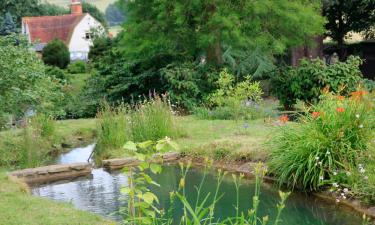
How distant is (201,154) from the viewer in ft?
32.3

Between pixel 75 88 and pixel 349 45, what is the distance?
11.9 metres

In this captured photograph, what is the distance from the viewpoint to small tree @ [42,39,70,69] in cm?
3725

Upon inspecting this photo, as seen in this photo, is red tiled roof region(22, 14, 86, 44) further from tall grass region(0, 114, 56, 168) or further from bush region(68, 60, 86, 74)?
tall grass region(0, 114, 56, 168)

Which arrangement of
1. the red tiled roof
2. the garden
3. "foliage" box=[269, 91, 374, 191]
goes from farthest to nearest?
the red tiled roof, "foliage" box=[269, 91, 374, 191], the garden

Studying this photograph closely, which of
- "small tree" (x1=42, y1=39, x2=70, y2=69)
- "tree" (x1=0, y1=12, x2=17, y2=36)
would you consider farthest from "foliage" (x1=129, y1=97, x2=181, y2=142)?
"small tree" (x1=42, y1=39, x2=70, y2=69)

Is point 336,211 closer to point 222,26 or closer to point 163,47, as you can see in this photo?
point 222,26

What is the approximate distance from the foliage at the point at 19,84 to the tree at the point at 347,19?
1494cm

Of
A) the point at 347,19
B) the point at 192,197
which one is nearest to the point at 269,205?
the point at 192,197

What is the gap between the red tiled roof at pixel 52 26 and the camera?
1999 inches

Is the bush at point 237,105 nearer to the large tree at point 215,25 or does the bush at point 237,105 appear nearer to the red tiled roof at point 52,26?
the large tree at point 215,25

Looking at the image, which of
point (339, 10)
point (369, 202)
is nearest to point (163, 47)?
point (339, 10)

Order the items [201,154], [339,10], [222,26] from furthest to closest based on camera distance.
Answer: [339,10]
[222,26]
[201,154]

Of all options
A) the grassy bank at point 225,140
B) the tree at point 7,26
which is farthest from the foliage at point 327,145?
the tree at point 7,26

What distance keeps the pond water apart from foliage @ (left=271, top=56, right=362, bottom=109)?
5.67 metres
